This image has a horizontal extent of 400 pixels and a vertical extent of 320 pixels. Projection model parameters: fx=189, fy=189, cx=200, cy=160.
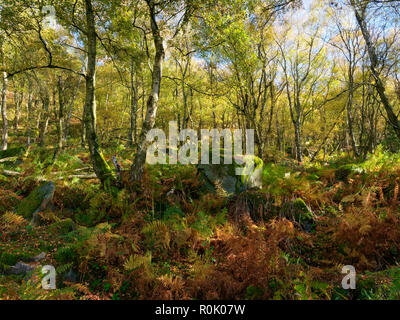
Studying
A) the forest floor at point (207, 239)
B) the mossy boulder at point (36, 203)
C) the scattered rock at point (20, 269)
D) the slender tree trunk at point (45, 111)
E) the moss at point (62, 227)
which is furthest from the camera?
the slender tree trunk at point (45, 111)

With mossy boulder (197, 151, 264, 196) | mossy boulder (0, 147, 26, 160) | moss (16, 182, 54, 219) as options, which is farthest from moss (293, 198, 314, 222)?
mossy boulder (0, 147, 26, 160)

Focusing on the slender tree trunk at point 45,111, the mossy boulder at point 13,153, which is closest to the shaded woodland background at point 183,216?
the mossy boulder at point 13,153

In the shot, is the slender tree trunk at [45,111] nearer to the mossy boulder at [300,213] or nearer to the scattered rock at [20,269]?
the scattered rock at [20,269]

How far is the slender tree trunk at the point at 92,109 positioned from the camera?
16.8 feet

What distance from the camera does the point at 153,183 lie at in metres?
5.87

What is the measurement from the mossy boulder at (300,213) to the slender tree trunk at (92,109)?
485 cm

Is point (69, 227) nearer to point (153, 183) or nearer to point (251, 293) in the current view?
point (153, 183)

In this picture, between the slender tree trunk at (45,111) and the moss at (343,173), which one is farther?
the slender tree trunk at (45,111)

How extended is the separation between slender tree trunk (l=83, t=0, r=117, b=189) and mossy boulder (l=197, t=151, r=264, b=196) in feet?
9.39

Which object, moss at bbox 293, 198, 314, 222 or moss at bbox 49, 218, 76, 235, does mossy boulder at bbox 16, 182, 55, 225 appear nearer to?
moss at bbox 49, 218, 76, 235

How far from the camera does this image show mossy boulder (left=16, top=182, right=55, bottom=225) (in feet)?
15.3

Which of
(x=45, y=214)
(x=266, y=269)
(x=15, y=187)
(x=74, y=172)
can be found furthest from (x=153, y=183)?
(x=15, y=187)
